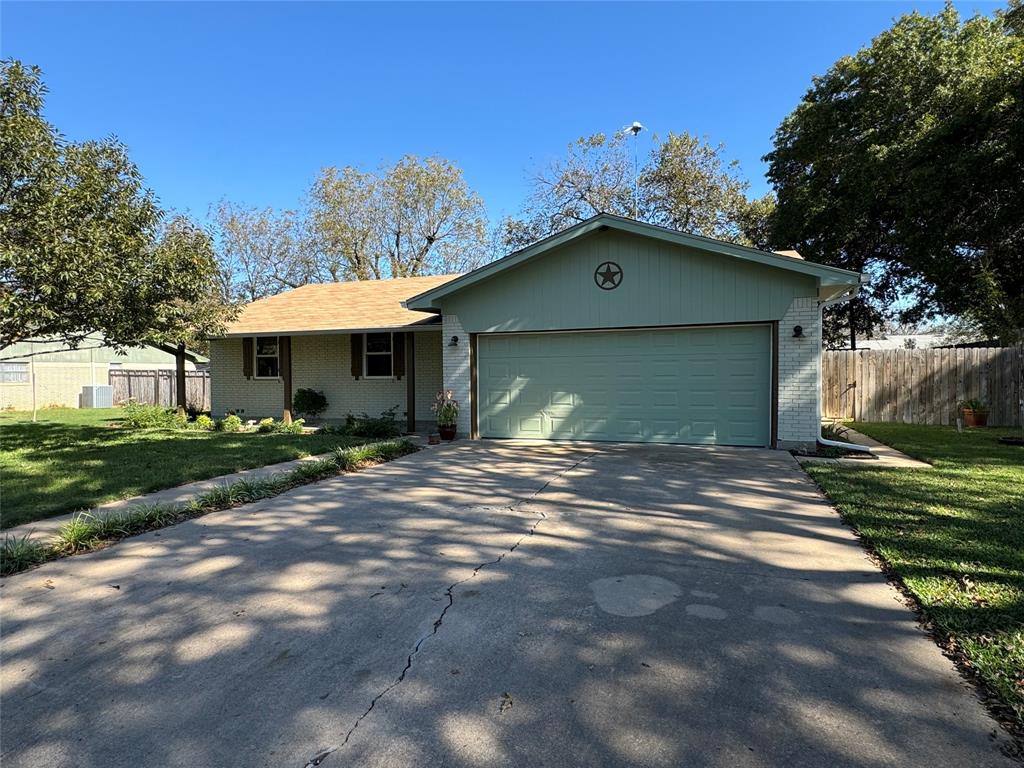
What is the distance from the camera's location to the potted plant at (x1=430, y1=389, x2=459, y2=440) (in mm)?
11305

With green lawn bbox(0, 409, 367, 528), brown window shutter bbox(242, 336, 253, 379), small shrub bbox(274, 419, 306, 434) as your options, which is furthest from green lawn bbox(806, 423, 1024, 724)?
brown window shutter bbox(242, 336, 253, 379)

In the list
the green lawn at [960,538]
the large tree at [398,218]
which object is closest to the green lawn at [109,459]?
the green lawn at [960,538]

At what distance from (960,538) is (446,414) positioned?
330 inches

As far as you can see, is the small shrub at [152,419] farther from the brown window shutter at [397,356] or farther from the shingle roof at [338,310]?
the brown window shutter at [397,356]

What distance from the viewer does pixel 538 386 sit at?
1130cm

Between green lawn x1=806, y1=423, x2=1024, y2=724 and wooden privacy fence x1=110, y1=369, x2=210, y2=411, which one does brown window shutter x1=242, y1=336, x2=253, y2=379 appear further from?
green lawn x1=806, y1=423, x2=1024, y2=724

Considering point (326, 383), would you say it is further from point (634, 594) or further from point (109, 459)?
point (634, 594)

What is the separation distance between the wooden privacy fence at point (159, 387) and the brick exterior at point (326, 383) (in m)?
5.02

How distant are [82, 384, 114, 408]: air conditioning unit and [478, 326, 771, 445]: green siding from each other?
19482 millimetres

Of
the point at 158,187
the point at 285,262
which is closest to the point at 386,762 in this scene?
the point at 158,187

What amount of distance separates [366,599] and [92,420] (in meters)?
17.1

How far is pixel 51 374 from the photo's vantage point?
2288 centimetres

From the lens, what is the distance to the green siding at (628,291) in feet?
31.6

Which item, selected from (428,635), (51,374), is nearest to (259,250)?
(51,374)
